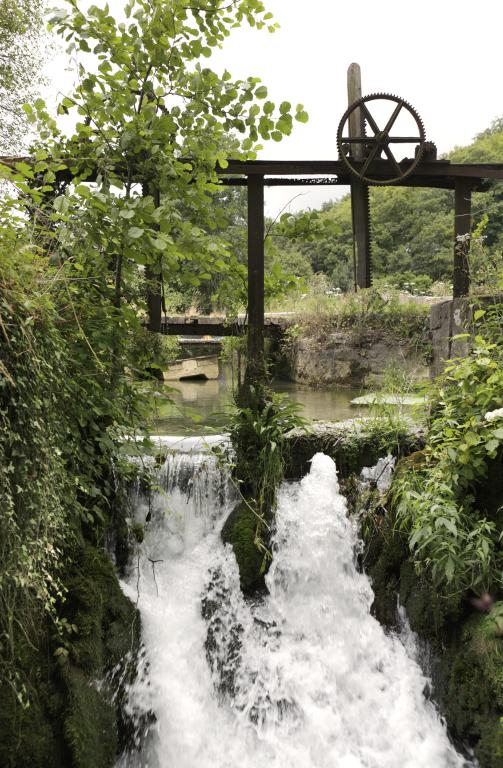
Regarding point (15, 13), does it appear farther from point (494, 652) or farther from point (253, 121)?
point (494, 652)

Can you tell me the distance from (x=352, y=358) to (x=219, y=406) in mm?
2553

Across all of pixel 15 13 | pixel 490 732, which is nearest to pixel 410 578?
pixel 490 732

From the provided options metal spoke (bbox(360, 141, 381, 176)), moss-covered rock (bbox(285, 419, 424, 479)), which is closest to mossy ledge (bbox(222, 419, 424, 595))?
moss-covered rock (bbox(285, 419, 424, 479))

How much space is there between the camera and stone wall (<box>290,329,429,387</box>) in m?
9.41

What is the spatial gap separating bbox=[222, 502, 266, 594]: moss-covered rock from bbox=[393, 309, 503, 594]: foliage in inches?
50.1

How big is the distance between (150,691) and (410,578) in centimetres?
210

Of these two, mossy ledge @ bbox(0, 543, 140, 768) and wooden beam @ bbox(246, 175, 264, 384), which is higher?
wooden beam @ bbox(246, 175, 264, 384)

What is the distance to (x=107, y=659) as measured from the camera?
3785 millimetres

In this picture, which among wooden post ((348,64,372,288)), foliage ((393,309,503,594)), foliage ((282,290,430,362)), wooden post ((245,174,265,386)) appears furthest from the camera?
foliage ((282,290,430,362))

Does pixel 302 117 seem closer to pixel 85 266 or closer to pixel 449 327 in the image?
pixel 85 266

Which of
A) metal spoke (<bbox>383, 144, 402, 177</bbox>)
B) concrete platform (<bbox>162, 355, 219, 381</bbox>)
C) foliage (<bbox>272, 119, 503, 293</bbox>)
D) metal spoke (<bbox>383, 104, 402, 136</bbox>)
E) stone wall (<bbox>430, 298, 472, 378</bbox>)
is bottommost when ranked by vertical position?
concrete platform (<bbox>162, 355, 219, 381</bbox>)

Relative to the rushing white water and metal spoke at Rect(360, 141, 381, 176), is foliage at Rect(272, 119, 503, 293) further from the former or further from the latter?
the rushing white water

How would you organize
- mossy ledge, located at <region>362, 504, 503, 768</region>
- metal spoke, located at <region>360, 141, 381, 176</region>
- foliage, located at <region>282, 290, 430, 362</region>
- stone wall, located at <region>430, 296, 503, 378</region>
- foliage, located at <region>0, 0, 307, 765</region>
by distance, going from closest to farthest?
foliage, located at <region>0, 0, 307, 765</region> → mossy ledge, located at <region>362, 504, 503, 768</region> → stone wall, located at <region>430, 296, 503, 378</region> → metal spoke, located at <region>360, 141, 381, 176</region> → foliage, located at <region>282, 290, 430, 362</region>

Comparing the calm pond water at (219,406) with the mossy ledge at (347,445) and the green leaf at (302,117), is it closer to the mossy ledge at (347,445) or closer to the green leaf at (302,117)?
the mossy ledge at (347,445)
